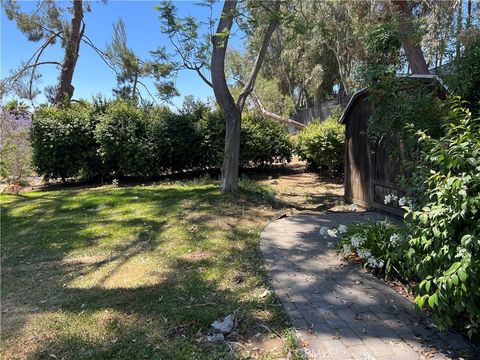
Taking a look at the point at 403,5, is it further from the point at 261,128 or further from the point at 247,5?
the point at 261,128

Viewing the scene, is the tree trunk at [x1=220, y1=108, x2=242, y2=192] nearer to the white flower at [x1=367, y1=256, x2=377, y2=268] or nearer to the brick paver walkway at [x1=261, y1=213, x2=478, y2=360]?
the brick paver walkway at [x1=261, y1=213, x2=478, y2=360]

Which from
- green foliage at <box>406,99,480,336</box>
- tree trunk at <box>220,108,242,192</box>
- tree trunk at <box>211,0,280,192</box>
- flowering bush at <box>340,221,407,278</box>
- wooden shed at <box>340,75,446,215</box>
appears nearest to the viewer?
green foliage at <box>406,99,480,336</box>

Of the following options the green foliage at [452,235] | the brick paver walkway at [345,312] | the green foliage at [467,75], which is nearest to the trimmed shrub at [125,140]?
the brick paver walkway at [345,312]

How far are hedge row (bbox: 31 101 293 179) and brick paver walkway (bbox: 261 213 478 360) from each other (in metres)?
6.85

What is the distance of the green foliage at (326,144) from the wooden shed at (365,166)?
279 cm

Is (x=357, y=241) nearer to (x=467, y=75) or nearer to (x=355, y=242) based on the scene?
(x=355, y=242)

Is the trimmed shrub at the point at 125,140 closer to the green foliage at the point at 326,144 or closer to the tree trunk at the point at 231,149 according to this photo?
the tree trunk at the point at 231,149

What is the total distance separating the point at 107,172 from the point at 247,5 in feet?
22.6

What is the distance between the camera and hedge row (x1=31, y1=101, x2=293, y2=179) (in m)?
10.7

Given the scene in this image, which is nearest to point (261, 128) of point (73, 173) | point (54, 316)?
point (73, 173)

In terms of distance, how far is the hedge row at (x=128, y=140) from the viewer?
420 inches

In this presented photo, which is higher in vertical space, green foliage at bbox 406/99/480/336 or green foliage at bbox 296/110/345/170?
green foliage at bbox 296/110/345/170

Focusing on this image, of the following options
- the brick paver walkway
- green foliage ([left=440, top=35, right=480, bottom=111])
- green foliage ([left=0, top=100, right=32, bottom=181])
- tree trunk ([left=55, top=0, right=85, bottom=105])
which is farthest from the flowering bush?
tree trunk ([left=55, top=0, right=85, bottom=105])

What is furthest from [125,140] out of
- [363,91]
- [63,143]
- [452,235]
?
[452,235]
